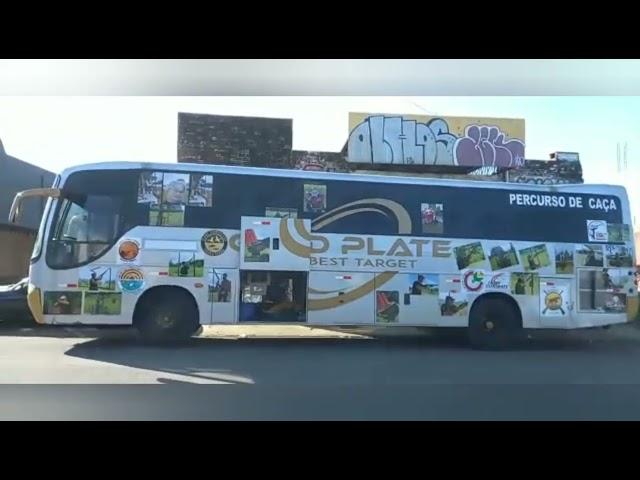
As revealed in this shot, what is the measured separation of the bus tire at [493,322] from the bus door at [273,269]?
10.5 ft

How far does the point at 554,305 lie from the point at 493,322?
3.95ft

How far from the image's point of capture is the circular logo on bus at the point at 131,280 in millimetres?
11078

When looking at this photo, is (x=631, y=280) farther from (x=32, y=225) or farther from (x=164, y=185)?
(x=32, y=225)

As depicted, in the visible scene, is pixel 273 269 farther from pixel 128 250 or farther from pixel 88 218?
pixel 88 218

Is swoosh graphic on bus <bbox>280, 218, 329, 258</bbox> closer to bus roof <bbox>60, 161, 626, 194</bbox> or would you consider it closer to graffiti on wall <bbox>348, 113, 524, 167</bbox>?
bus roof <bbox>60, 161, 626, 194</bbox>

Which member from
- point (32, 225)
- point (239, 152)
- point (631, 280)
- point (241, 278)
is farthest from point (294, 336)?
point (32, 225)

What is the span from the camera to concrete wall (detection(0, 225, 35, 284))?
859 inches

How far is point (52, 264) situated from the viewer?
11.0m

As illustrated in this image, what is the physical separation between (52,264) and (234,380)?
4239 millimetres

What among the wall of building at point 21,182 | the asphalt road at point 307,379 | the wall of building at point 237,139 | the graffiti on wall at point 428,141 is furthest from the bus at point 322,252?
the wall of building at point 21,182

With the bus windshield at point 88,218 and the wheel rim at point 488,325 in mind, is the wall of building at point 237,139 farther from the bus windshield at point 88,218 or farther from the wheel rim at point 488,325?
the wheel rim at point 488,325

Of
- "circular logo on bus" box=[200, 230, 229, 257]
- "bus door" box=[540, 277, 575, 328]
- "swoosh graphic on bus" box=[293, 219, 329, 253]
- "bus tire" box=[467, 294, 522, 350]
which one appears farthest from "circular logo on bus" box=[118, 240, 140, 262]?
"bus door" box=[540, 277, 575, 328]

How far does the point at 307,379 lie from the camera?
889cm

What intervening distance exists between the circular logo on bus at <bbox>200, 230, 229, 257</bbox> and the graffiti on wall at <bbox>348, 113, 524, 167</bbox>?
1091 centimetres
